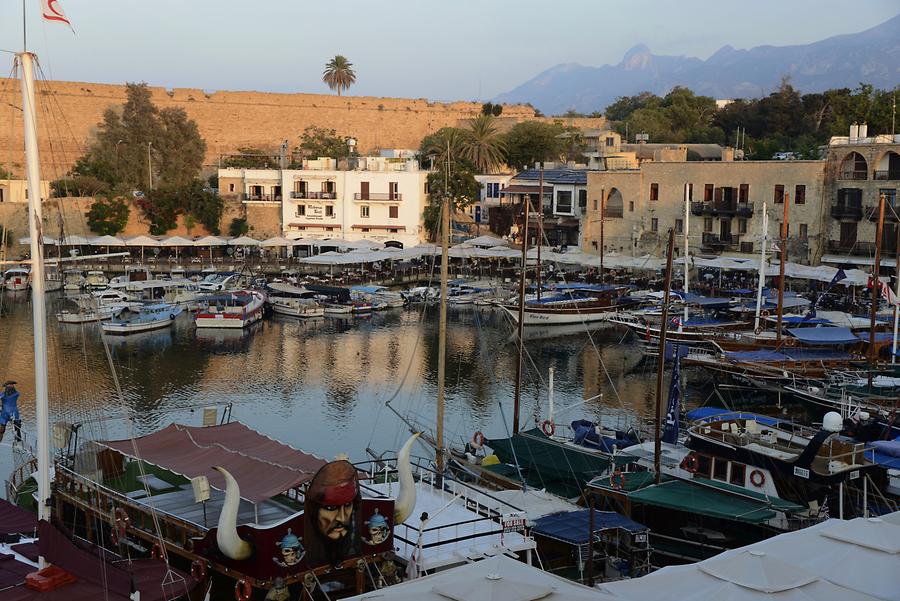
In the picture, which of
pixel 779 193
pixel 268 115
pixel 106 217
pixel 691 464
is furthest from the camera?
pixel 268 115

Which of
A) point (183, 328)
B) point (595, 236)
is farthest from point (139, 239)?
point (595, 236)

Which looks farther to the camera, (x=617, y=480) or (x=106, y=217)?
(x=106, y=217)

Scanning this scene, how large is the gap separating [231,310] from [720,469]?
82.4 feet

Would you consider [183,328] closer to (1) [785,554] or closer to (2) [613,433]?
(2) [613,433]

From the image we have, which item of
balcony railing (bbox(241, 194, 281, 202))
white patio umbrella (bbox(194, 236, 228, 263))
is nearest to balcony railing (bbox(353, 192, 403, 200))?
balcony railing (bbox(241, 194, 281, 202))

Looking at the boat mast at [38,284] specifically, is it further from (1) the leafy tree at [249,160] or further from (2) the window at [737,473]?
(1) the leafy tree at [249,160]

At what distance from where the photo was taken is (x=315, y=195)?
56.6 m

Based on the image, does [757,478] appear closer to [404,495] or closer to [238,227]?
[404,495]

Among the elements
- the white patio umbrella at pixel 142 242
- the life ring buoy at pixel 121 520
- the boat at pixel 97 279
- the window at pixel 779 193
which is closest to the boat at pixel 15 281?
the boat at pixel 97 279

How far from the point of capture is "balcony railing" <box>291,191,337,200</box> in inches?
2221

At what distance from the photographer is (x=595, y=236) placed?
176ft

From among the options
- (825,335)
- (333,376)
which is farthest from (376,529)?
(825,335)

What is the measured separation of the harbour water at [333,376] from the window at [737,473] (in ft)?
18.4

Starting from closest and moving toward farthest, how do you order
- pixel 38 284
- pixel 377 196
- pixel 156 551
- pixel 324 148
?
pixel 38 284 < pixel 156 551 < pixel 377 196 < pixel 324 148
